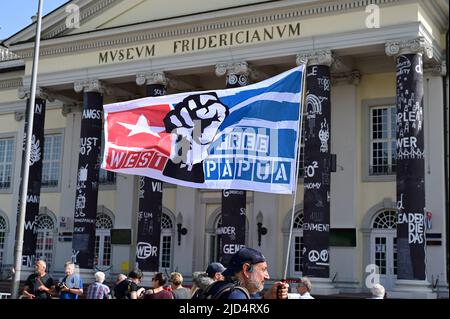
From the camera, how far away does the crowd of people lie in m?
3.34

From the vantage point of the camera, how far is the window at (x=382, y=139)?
25297mm

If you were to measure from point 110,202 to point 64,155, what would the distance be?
139 inches

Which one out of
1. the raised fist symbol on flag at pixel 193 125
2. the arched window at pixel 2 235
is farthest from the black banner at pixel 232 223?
the arched window at pixel 2 235

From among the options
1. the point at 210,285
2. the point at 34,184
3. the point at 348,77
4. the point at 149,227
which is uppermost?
the point at 348,77

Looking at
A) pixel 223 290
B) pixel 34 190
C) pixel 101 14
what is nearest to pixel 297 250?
pixel 34 190

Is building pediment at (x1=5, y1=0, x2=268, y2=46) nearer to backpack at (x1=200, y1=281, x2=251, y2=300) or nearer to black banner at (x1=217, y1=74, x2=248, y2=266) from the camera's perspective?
black banner at (x1=217, y1=74, x2=248, y2=266)

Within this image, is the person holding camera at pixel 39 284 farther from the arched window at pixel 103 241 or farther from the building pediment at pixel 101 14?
the arched window at pixel 103 241

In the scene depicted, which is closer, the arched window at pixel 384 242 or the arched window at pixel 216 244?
the arched window at pixel 384 242

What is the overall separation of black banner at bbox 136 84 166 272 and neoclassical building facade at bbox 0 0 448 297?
3843 millimetres

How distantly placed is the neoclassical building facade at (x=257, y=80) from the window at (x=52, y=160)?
0.23ft

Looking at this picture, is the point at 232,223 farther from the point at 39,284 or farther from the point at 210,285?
the point at 210,285

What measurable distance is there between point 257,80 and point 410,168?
23.7 ft

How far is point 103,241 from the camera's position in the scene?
102 feet

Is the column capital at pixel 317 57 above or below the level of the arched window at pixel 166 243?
above
